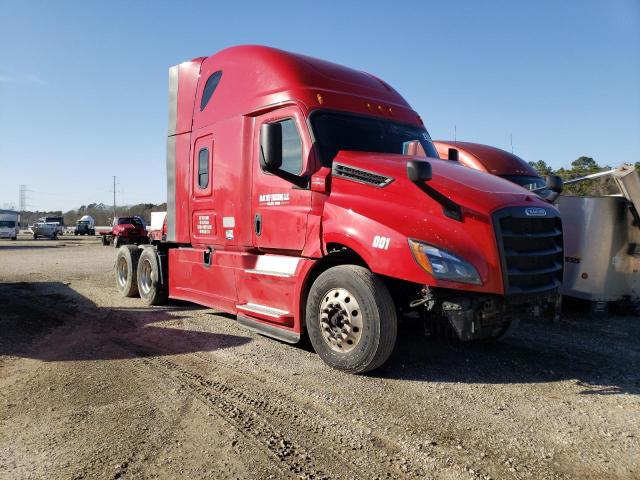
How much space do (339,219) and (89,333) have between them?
3862 mm

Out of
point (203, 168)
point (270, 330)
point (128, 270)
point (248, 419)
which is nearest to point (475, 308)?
point (248, 419)

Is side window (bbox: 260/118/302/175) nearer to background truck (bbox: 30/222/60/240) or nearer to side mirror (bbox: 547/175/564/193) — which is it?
side mirror (bbox: 547/175/564/193)

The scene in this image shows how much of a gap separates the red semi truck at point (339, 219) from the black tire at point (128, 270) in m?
2.24

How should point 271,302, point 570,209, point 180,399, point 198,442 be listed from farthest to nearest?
1. point 570,209
2. point 271,302
3. point 180,399
4. point 198,442

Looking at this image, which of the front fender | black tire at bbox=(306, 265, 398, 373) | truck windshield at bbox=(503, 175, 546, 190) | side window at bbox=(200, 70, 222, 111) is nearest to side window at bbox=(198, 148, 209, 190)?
side window at bbox=(200, 70, 222, 111)

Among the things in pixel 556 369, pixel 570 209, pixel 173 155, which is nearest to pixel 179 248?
pixel 173 155

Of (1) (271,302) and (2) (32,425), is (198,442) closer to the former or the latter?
(2) (32,425)

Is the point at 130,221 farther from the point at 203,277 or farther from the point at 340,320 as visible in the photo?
the point at 340,320

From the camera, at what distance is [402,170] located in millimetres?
4477

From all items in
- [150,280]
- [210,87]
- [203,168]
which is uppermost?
[210,87]

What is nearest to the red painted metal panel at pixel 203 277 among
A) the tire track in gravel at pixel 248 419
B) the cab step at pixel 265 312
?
the cab step at pixel 265 312

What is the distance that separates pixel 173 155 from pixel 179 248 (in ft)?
4.96

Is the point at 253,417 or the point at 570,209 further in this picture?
the point at 570,209

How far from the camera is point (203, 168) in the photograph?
689cm
